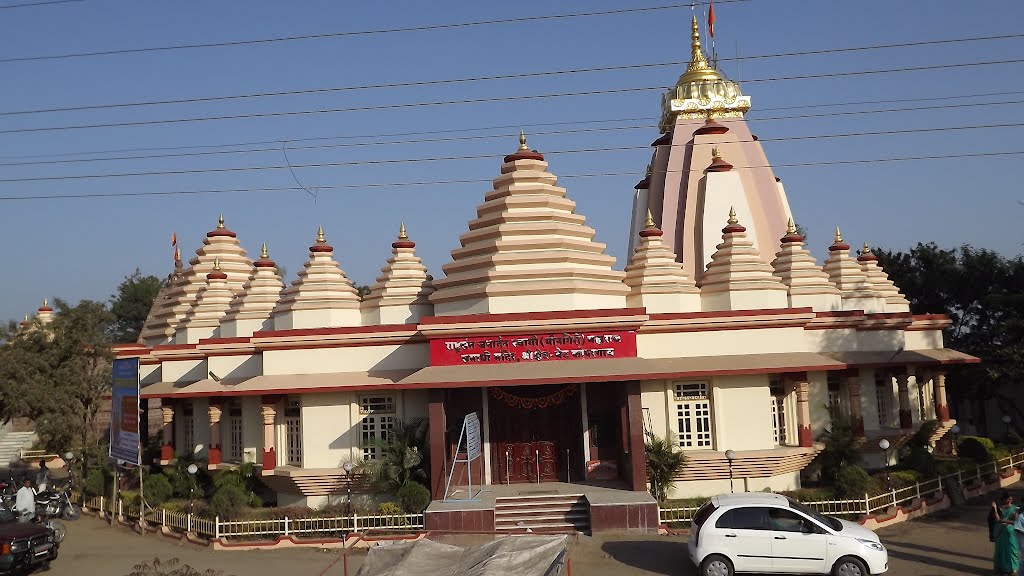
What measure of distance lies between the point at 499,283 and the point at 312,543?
706 cm

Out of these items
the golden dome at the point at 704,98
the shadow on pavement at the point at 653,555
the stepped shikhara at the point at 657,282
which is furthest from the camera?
the golden dome at the point at 704,98

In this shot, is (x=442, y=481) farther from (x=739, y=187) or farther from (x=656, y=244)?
(x=739, y=187)

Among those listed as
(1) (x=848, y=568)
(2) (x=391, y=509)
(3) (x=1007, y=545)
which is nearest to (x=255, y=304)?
(2) (x=391, y=509)

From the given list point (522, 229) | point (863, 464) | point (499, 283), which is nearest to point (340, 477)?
point (499, 283)

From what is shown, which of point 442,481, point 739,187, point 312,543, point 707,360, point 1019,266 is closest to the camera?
point 312,543

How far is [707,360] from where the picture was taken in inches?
796

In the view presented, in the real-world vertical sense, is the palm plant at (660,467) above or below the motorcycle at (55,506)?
above

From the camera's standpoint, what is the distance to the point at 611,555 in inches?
626

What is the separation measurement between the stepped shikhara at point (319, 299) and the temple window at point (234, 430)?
227 cm

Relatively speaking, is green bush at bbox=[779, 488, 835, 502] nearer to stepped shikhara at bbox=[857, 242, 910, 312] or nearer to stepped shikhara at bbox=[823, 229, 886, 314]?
stepped shikhara at bbox=[823, 229, 886, 314]

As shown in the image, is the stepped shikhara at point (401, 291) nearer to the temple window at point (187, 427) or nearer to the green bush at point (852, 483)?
the temple window at point (187, 427)

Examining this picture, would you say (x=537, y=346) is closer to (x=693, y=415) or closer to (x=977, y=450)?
(x=693, y=415)

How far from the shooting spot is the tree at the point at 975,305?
25.6 m

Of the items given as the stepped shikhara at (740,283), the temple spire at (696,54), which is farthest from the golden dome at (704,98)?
the stepped shikhara at (740,283)
